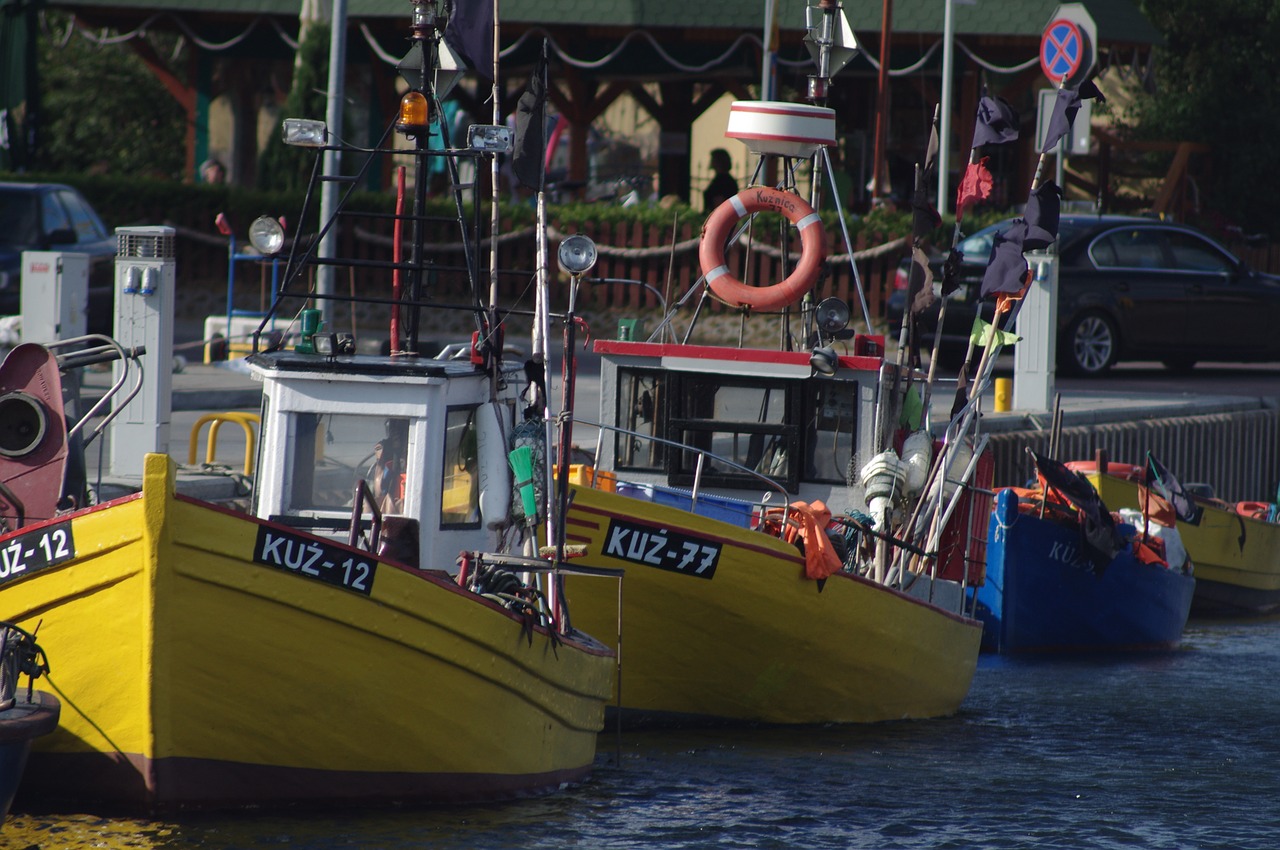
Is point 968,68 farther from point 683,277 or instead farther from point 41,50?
point 41,50

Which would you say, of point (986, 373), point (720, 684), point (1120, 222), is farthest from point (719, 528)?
point (1120, 222)

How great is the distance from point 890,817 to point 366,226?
1787 cm

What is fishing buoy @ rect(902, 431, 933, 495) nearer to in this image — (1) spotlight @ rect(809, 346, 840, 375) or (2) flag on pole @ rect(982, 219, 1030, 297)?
(1) spotlight @ rect(809, 346, 840, 375)

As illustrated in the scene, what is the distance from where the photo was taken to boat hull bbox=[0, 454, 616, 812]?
7887 millimetres

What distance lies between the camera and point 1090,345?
70.8 feet

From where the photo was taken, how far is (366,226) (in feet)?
85.6

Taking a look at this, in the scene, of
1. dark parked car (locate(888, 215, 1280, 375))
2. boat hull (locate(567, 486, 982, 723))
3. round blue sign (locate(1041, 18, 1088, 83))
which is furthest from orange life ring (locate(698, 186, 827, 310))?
dark parked car (locate(888, 215, 1280, 375))

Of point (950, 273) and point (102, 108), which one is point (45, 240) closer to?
point (950, 273)

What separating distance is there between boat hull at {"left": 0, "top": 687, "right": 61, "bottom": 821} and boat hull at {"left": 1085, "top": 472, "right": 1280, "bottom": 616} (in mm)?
11522

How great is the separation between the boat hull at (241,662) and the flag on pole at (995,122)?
5.59 meters

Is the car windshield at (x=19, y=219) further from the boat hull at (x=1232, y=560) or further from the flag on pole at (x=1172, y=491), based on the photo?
the boat hull at (x=1232, y=560)

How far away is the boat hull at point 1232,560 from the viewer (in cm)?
1731

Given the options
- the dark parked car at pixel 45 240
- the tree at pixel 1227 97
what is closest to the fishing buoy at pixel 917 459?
the dark parked car at pixel 45 240

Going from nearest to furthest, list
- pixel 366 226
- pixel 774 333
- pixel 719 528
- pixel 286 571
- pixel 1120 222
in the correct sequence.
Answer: pixel 286 571
pixel 719 528
pixel 1120 222
pixel 774 333
pixel 366 226
